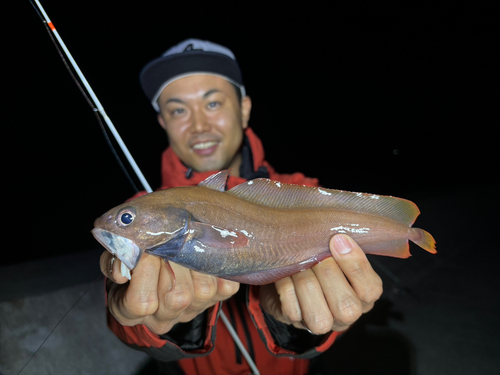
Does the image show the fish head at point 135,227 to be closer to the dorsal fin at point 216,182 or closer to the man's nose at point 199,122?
the dorsal fin at point 216,182

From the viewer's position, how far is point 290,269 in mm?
1047

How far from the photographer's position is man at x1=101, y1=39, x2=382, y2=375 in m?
1.09

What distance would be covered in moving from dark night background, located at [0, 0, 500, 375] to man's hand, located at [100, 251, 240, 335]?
625mm

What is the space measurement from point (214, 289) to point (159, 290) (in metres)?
0.25

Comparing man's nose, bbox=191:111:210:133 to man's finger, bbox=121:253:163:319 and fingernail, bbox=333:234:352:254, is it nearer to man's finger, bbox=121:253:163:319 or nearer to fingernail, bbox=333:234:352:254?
man's finger, bbox=121:253:163:319

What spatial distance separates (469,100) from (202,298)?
1114 centimetres

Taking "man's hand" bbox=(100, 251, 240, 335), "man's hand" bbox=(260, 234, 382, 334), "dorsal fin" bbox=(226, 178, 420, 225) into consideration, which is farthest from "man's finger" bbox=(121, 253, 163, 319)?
"man's hand" bbox=(260, 234, 382, 334)

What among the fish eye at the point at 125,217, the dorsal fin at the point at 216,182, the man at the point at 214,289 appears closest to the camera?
the fish eye at the point at 125,217

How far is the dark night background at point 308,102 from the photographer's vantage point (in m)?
5.21

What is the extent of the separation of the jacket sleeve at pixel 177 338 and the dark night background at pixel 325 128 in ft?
0.89

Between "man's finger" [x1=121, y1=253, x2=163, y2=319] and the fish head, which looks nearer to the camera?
the fish head

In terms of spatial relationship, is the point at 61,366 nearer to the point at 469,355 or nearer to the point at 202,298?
the point at 202,298

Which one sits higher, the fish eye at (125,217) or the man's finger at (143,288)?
the fish eye at (125,217)

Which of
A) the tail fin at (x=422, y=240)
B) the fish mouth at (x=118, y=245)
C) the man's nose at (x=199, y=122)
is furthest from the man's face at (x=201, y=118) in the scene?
the tail fin at (x=422, y=240)
